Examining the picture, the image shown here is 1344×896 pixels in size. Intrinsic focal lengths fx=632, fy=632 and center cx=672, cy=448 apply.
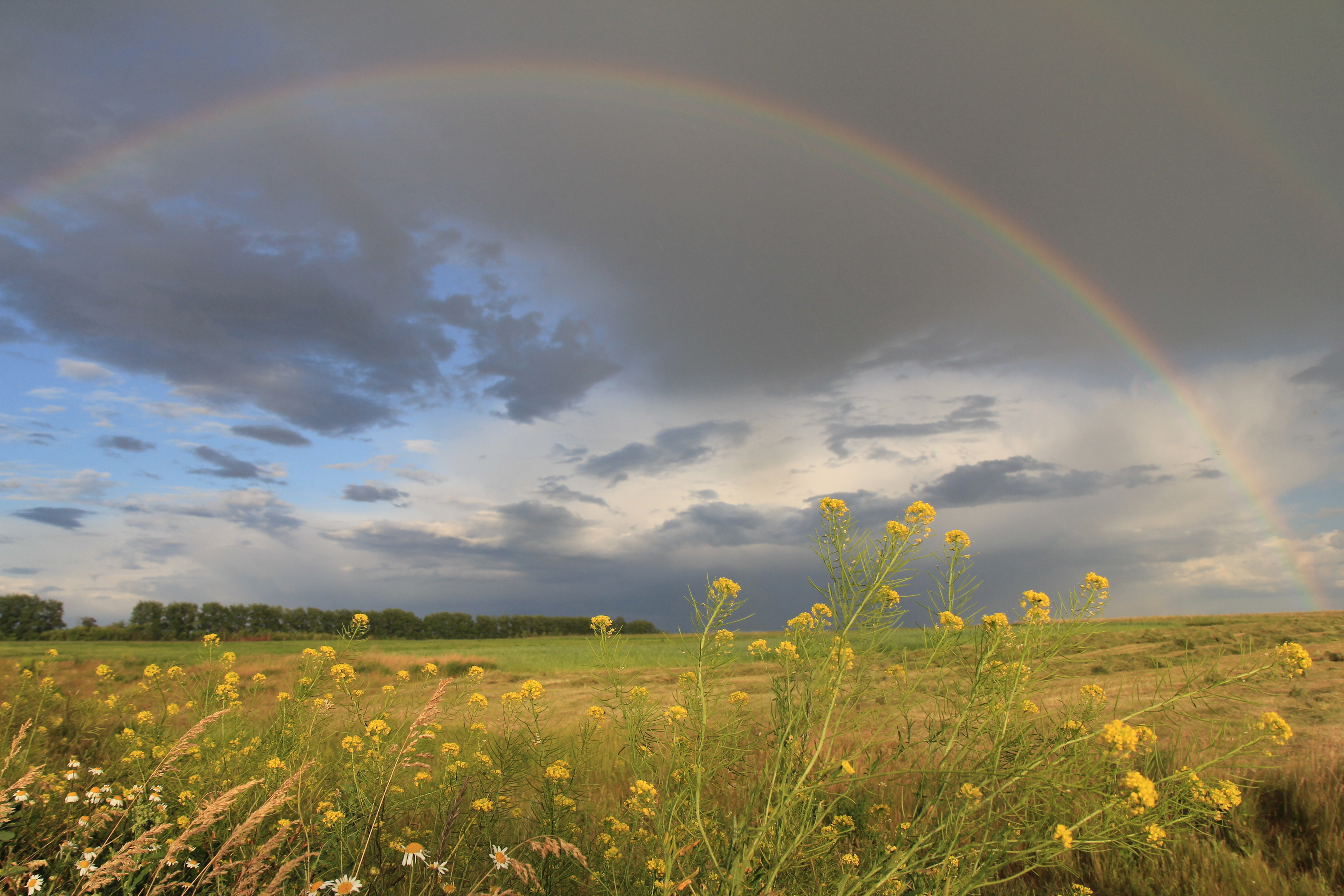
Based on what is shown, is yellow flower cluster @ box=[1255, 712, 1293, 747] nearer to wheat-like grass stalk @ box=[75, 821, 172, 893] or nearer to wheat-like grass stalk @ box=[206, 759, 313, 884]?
wheat-like grass stalk @ box=[206, 759, 313, 884]

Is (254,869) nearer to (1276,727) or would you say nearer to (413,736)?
(413,736)

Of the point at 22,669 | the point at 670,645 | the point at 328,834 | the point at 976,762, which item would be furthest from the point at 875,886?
the point at 22,669

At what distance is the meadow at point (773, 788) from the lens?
91.4 inches

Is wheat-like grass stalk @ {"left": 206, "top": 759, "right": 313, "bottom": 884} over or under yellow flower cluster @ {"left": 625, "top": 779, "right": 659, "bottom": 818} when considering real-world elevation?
over

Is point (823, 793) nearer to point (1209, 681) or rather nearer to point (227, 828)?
point (1209, 681)

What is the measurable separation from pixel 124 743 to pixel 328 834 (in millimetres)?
4515

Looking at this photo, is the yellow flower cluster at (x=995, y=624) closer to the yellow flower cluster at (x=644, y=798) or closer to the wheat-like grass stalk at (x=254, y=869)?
the yellow flower cluster at (x=644, y=798)

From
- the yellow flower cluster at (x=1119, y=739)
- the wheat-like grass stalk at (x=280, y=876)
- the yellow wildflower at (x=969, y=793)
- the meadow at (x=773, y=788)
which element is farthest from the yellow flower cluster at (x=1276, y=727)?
the wheat-like grass stalk at (x=280, y=876)

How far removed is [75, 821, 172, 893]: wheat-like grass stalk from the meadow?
3 centimetres

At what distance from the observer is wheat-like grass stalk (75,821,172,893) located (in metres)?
2.22

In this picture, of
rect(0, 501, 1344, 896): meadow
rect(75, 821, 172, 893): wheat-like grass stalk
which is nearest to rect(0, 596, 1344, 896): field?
rect(0, 501, 1344, 896): meadow

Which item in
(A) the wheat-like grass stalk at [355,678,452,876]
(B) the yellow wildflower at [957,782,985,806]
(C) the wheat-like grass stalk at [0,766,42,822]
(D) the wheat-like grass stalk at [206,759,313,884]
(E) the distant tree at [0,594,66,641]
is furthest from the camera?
(E) the distant tree at [0,594,66,641]

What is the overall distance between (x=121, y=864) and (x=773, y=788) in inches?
99.1

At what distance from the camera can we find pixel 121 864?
2.43 m
